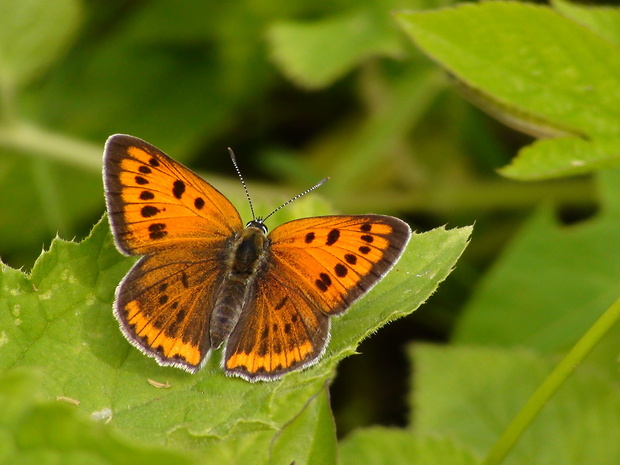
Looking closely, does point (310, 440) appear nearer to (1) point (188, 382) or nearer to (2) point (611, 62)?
(1) point (188, 382)

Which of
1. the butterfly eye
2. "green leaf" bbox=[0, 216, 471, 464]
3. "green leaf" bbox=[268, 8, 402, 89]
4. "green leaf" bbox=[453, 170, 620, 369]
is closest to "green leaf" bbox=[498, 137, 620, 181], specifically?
"green leaf" bbox=[0, 216, 471, 464]

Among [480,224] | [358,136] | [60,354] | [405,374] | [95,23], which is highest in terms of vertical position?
[60,354]

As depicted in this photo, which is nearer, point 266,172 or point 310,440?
point 310,440

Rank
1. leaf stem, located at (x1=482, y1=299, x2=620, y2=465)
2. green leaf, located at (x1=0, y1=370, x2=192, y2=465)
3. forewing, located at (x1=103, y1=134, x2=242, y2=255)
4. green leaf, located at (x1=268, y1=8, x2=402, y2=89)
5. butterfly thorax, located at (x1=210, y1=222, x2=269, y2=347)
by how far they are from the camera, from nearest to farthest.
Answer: green leaf, located at (x1=0, y1=370, x2=192, y2=465), leaf stem, located at (x1=482, y1=299, x2=620, y2=465), forewing, located at (x1=103, y1=134, x2=242, y2=255), butterfly thorax, located at (x1=210, y1=222, x2=269, y2=347), green leaf, located at (x1=268, y1=8, x2=402, y2=89)

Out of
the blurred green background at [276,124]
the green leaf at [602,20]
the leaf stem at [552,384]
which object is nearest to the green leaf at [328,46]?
the blurred green background at [276,124]

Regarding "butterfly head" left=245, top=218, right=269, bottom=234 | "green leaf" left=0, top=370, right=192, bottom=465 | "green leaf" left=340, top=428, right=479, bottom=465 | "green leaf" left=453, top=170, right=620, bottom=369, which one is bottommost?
"green leaf" left=453, top=170, right=620, bottom=369

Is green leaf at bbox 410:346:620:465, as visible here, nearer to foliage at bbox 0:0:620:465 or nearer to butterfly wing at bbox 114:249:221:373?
foliage at bbox 0:0:620:465

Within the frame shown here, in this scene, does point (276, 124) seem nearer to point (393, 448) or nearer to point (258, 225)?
point (258, 225)

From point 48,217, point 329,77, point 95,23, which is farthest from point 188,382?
point 95,23
